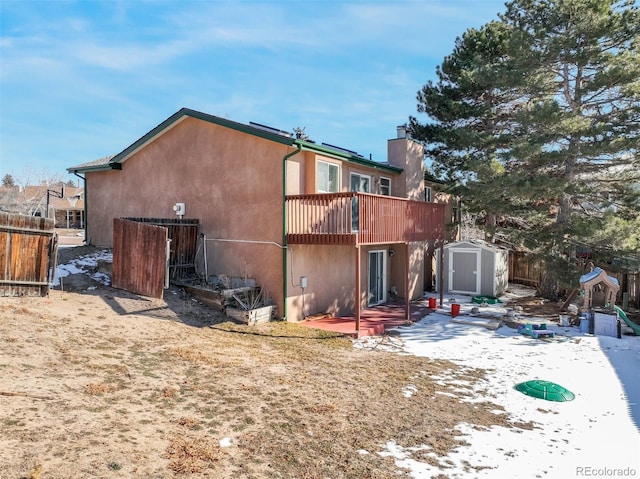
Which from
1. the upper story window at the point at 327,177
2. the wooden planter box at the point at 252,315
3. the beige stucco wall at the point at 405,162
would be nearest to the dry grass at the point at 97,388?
the wooden planter box at the point at 252,315

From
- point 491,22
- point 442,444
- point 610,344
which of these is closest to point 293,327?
point 442,444

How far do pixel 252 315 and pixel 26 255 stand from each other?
5.49 metres

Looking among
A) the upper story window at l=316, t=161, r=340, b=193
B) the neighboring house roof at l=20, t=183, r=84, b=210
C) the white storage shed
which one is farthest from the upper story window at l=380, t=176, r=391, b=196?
the neighboring house roof at l=20, t=183, r=84, b=210

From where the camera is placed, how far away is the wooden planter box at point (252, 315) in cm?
1114

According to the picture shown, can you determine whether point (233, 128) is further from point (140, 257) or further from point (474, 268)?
point (474, 268)

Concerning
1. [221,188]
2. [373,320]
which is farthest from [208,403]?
[221,188]

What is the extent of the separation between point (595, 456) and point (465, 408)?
1836mm

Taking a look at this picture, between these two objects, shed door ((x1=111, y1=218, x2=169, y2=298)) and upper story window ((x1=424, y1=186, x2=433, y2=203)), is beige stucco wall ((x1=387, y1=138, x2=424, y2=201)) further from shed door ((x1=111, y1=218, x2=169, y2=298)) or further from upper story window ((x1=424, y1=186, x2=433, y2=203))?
shed door ((x1=111, y1=218, x2=169, y2=298))

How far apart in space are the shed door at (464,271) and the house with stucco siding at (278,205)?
3.65m

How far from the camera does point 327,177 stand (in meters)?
13.5

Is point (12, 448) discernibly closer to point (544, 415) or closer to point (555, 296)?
point (544, 415)

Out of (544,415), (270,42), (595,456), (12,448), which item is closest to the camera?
(12,448)

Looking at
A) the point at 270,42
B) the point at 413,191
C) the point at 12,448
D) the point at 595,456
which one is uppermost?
the point at 270,42

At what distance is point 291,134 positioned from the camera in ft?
43.6
